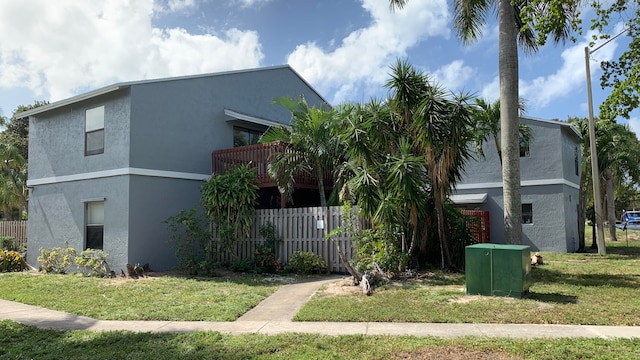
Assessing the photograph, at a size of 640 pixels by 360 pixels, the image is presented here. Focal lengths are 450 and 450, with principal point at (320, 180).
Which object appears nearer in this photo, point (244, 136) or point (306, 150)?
point (306, 150)

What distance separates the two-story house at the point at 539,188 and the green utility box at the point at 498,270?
10.1 m

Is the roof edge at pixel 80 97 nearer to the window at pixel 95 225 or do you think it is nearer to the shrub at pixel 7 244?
the window at pixel 95 225

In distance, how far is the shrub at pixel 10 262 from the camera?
48.6ft

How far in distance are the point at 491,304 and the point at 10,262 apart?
1505 cm

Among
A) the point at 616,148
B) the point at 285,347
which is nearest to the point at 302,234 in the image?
the point at 285,347

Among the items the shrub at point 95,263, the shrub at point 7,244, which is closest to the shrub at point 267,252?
the shrub at point 95,263

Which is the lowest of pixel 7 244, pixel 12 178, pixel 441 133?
pixel 7 244

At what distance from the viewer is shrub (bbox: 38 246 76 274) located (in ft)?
45.6

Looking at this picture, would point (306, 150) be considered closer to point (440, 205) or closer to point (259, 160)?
point (259, 160)

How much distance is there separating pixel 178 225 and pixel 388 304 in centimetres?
777

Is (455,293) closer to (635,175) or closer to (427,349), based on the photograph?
(427,349)

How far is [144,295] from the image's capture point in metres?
9.74

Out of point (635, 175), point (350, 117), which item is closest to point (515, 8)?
point (350, 117)

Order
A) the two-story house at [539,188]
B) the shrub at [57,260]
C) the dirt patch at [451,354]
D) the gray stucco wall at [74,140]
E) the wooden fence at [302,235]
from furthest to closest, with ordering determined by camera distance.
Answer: the two-story house at [539,188] < the shrub at [57,260] < the gray stucco wall at [74,140] < the wooden fence at [302,235] < the dirt patch at [451,354]
